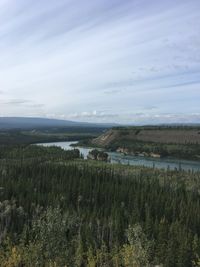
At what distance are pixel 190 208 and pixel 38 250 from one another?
177ft

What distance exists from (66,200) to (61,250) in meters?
56.9

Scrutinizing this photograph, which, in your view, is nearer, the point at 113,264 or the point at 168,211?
the point at 113,264

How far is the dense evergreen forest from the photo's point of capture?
59.4 metres

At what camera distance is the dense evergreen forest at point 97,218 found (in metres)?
59.4

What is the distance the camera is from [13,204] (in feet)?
343

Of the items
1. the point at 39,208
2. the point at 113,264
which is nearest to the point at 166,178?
the point at 39,208

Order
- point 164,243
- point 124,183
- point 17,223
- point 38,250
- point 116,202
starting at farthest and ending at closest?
1. point 124,183
2. point 116,202
3. point 17,223
4. point 164,243
5. point 38,250

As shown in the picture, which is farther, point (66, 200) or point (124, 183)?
point (124, 183)

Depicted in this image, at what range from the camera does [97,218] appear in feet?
294

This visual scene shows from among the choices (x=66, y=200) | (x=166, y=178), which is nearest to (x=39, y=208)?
(x=66, y=200)

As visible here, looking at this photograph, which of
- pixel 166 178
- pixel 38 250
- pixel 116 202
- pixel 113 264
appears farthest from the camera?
pixel 166 178

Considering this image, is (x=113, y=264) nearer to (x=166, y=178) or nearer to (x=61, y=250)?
(x=61, y=250)

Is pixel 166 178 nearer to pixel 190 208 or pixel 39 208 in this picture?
pixel 190 208

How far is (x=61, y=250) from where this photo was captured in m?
58.1
